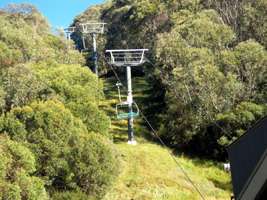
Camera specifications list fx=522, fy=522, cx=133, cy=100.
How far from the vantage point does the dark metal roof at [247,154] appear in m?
5.29

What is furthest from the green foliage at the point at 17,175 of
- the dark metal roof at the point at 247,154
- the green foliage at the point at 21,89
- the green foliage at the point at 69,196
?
the dark metal roof at the point at 247,154

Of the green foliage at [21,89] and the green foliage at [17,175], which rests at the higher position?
the green foliage at [21,89]

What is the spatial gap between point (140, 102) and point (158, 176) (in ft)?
50.8

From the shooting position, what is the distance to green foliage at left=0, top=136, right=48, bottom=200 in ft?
52.9

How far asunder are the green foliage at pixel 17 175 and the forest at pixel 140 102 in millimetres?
34

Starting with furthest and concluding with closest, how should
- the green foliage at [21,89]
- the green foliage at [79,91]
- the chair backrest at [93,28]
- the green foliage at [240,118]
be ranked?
the chair backrest at [93,28] → the green foliage at [240,118] → the green foliage at [21,89] → the green foliage at [79,91]

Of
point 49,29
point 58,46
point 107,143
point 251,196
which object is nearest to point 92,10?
point 49,29

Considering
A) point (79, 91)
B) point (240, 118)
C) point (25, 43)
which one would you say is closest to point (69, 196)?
point (79, 91)

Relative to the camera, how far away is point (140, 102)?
39969 millimetres

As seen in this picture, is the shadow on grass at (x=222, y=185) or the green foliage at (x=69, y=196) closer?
the green foliage at (x=69, y=196)

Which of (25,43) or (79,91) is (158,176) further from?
(25,43)

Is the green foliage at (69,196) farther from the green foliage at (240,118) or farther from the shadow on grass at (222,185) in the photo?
the green foliage at (240,118)

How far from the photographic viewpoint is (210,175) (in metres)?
27.0

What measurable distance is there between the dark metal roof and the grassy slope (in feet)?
52.9
